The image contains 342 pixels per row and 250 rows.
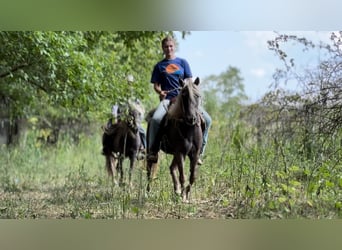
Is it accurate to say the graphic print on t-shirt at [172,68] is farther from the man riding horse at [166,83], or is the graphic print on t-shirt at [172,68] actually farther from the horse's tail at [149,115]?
the horse's tail at [149,115]

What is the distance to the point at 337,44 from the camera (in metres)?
4.56

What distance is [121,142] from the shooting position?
4.97m

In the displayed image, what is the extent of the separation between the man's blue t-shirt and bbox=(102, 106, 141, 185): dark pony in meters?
0.37

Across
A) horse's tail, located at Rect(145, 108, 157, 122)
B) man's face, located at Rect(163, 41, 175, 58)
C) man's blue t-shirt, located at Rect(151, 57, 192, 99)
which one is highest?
man's face, located at Rect(163, 41, 175, 58)

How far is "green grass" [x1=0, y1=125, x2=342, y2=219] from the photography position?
4.48m

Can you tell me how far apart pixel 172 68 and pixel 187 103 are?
368 mm

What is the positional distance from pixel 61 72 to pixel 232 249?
1989mm

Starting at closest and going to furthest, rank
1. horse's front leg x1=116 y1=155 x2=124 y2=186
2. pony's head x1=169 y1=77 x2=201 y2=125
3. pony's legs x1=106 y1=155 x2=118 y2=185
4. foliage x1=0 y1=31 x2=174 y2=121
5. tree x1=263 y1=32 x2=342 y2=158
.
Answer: pony's head x1=169 y1=77 x2=201 y2=125
tree x1=263 y1=32 x2=342 y2=158
foliage x1=0 y1=31 x2=174 y2=121
horse's front leg x1=116 y1=155 x2=124 y2=186
pony's legs x1=106 y1=155 x2=118 y2=185

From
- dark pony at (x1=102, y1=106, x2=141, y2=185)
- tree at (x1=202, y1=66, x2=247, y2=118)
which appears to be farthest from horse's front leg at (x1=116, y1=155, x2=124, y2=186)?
tree at (x1=202, y1=66, x2=247, y2=118)

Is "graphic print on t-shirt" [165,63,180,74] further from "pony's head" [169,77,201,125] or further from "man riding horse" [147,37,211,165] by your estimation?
"pony's head" [169,77,201,125]

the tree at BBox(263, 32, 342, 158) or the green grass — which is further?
the tree at BBox(263, 32, 342, 158)

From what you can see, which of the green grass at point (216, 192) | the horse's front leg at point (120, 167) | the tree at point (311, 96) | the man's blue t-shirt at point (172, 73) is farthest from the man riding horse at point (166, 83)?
the tree at point (311, 96)

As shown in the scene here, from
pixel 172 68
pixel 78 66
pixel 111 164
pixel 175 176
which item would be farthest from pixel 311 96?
pixel 78 66

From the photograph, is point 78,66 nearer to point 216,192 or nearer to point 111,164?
point 111,164
